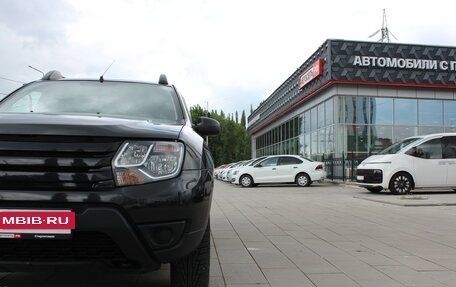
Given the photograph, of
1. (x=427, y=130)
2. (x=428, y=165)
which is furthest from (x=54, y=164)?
(x=427, y=130)

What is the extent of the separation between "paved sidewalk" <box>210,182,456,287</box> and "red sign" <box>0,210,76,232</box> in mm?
1742

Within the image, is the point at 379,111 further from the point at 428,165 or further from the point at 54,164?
the point at 54,164

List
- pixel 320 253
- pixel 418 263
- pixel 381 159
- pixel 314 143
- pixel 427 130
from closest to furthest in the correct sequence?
pixel 418 263
pixel 320 253
pixel 381 159
pixel 427 130
pixel 314 143

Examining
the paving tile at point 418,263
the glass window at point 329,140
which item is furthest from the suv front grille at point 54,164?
the glass window at point 329,140

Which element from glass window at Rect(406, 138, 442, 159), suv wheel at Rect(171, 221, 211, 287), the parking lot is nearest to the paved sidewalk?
the parking lot

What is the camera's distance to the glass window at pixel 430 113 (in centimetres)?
2470

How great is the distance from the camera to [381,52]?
77.4 feet

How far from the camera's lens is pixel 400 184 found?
45.8 ft

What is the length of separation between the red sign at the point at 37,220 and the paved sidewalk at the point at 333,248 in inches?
68.6

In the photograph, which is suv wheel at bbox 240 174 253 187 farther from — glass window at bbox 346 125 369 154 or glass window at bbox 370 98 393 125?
glass window at bbox 370 98 393 125

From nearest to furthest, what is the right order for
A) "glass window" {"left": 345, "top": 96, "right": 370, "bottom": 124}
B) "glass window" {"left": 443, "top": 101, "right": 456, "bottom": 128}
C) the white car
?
the white car, "glass window" {"left": 345, "top": 96, "right": 370, "bottom": 124}, "glass window" {"left": 443, "top": 101, "right": 456, "bottom": 128}

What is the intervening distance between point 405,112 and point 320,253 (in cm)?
2116

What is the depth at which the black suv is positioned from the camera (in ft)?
8.57

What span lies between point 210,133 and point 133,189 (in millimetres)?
1569
